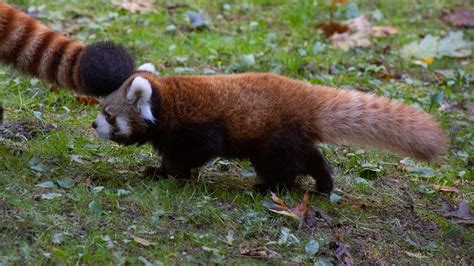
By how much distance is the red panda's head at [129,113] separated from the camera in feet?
18.6

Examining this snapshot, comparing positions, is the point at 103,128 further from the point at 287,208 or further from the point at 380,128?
the point at 380,128

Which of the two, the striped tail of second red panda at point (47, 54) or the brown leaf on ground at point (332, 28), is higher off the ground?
the striped tail of second red panda at point (47, 54)

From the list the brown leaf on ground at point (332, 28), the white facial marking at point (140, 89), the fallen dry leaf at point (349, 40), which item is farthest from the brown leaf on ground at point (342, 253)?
the brown leaf on ground at point (332, 28)

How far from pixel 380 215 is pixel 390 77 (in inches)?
132

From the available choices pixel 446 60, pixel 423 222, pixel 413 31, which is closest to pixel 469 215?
pixel 423 222

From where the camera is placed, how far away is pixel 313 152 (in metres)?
5.91

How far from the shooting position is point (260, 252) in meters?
4.93

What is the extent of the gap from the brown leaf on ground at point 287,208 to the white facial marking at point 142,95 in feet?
3.51

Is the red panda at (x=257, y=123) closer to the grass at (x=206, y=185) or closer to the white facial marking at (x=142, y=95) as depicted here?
the white facial marking at (x=142, y=95)

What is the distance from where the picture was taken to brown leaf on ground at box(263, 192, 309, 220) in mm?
5391

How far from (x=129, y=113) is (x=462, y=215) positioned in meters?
2.67

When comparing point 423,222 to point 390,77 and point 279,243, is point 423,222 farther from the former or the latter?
point 390,77

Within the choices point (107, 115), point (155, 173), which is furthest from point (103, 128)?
point (155, 173)

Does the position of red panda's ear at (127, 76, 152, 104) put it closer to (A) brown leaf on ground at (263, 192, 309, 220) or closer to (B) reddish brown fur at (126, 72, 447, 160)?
(B) reddish brown fur at (126, 72, 447, 160)
